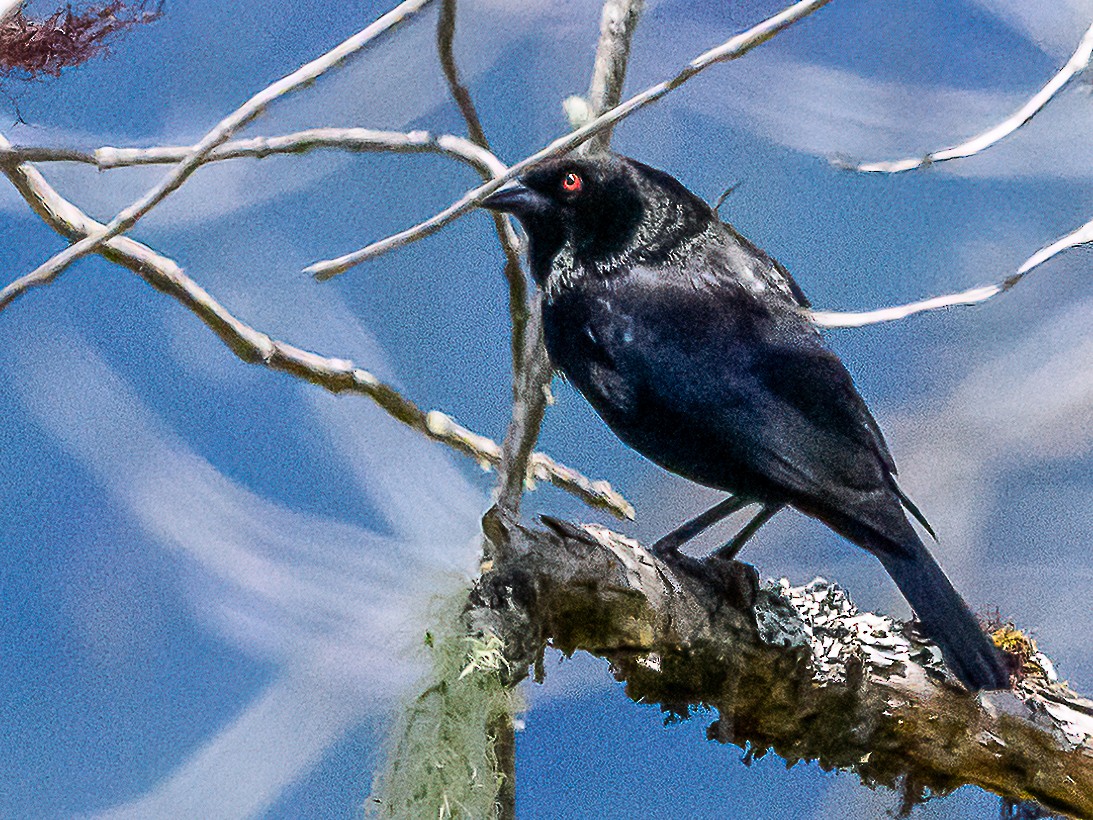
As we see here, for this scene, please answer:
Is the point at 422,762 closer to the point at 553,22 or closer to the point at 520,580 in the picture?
the point at 520,580

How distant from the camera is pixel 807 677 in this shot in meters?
1.07

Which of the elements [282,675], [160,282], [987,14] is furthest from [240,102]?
[987,14]

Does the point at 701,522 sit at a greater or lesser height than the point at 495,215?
lesser

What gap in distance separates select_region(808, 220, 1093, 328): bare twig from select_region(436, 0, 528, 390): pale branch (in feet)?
1.08

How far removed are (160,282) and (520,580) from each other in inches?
21.3

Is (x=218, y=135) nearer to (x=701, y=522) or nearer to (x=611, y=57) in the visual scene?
(x=611, y=57)

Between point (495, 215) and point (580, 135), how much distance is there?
0.17 metres

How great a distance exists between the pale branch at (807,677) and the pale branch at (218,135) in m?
0.53

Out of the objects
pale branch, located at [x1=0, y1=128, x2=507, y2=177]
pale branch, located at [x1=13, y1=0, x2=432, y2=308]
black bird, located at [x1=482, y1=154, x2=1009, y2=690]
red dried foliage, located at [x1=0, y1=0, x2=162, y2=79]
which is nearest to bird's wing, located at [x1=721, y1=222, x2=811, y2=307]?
black bird, located at [x1=482, y1=154, x2=1009, y2=690]

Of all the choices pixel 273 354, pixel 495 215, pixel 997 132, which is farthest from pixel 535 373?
pixel 997 132

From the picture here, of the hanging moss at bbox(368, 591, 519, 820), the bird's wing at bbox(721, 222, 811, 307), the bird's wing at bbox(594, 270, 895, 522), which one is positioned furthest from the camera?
the bird's wing at bbox(721, 222, 811, 307)

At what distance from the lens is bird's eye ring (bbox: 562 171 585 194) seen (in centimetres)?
112

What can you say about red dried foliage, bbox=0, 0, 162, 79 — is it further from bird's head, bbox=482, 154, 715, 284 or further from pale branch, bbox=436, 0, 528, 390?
bird's head, bbox=482, 154, 715, 284

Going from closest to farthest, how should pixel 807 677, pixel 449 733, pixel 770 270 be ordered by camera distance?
pixel 449 733
pixel 807 677
pixel 770 270
